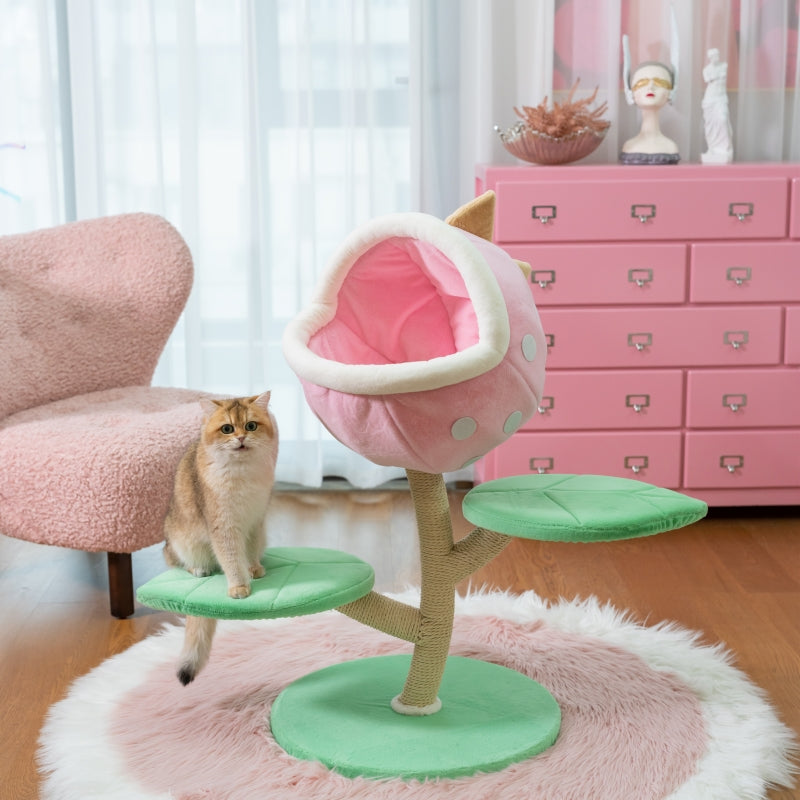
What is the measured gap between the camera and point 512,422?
1825 millimetres

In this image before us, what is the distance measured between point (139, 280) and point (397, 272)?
1099mm

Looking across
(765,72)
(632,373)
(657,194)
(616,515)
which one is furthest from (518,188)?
(616,515)

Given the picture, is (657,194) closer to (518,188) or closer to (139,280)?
(518,188)

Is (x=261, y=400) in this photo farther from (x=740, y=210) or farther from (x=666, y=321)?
(x=740, y=210)

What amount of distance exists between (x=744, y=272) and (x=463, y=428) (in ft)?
5.31

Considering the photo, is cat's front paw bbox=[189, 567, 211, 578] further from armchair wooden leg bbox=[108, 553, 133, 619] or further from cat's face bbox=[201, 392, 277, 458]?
armchair wooden leg bbox=[108, 553, 133, 619]

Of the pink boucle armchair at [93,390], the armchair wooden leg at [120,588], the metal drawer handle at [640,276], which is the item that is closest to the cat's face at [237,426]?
the pink boucle armchair at [93,390]

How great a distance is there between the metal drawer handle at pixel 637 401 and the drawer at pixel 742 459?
152 mm

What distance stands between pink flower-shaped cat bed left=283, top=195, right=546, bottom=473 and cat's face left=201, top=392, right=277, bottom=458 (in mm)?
102

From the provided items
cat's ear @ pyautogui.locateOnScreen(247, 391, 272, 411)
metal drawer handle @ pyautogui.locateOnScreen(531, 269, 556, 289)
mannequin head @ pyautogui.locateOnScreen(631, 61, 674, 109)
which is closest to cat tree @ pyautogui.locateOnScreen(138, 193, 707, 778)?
cat's ear @ pyautogui.locateOnScreen(247, 391, 272, 411)

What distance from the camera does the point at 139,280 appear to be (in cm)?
296

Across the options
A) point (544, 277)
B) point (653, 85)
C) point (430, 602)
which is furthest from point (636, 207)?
point (430, 602)

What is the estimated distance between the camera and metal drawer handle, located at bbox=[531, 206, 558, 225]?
304 cm

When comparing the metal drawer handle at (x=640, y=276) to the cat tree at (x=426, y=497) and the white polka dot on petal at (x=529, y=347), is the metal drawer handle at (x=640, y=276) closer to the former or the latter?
the cat tree at (x=426, y=497)
